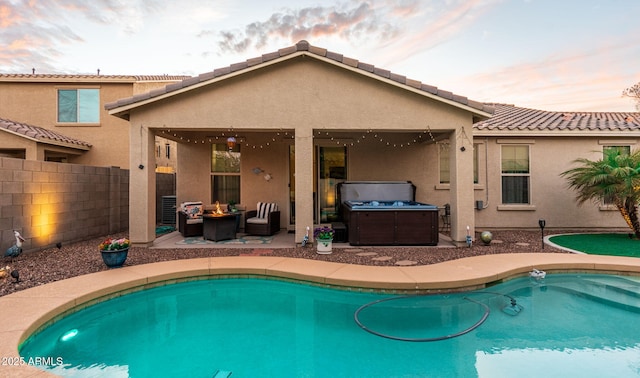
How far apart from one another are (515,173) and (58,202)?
13.1 meters

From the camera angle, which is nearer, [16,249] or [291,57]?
[16,249]

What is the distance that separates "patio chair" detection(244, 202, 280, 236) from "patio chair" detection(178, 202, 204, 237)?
4.56 ft

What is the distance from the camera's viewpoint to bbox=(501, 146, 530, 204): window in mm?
9750

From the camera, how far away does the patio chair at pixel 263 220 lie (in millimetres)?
8922

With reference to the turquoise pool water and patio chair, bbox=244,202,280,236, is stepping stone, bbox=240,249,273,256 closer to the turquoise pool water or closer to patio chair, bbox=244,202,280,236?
the turquoise pool water

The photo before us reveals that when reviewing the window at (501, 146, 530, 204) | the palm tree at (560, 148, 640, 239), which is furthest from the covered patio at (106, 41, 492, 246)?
A: the palm tree at (560, 148, 640, 239)

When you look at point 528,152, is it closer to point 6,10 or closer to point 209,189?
point 209,189

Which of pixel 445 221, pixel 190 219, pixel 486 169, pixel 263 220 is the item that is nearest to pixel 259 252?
pixel 263 220

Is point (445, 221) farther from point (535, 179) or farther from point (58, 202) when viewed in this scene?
point (58, 202)

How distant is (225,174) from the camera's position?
10305 mm

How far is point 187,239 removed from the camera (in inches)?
330

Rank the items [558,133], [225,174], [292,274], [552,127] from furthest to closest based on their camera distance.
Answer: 1. [225,174]
2. [552,127]
3. [558,133]
4. [292,274]

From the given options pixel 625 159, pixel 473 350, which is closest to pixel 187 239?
pixel 473 350

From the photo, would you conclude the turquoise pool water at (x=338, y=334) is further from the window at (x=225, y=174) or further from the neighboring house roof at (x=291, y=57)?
the window at (x=225, y=174)
